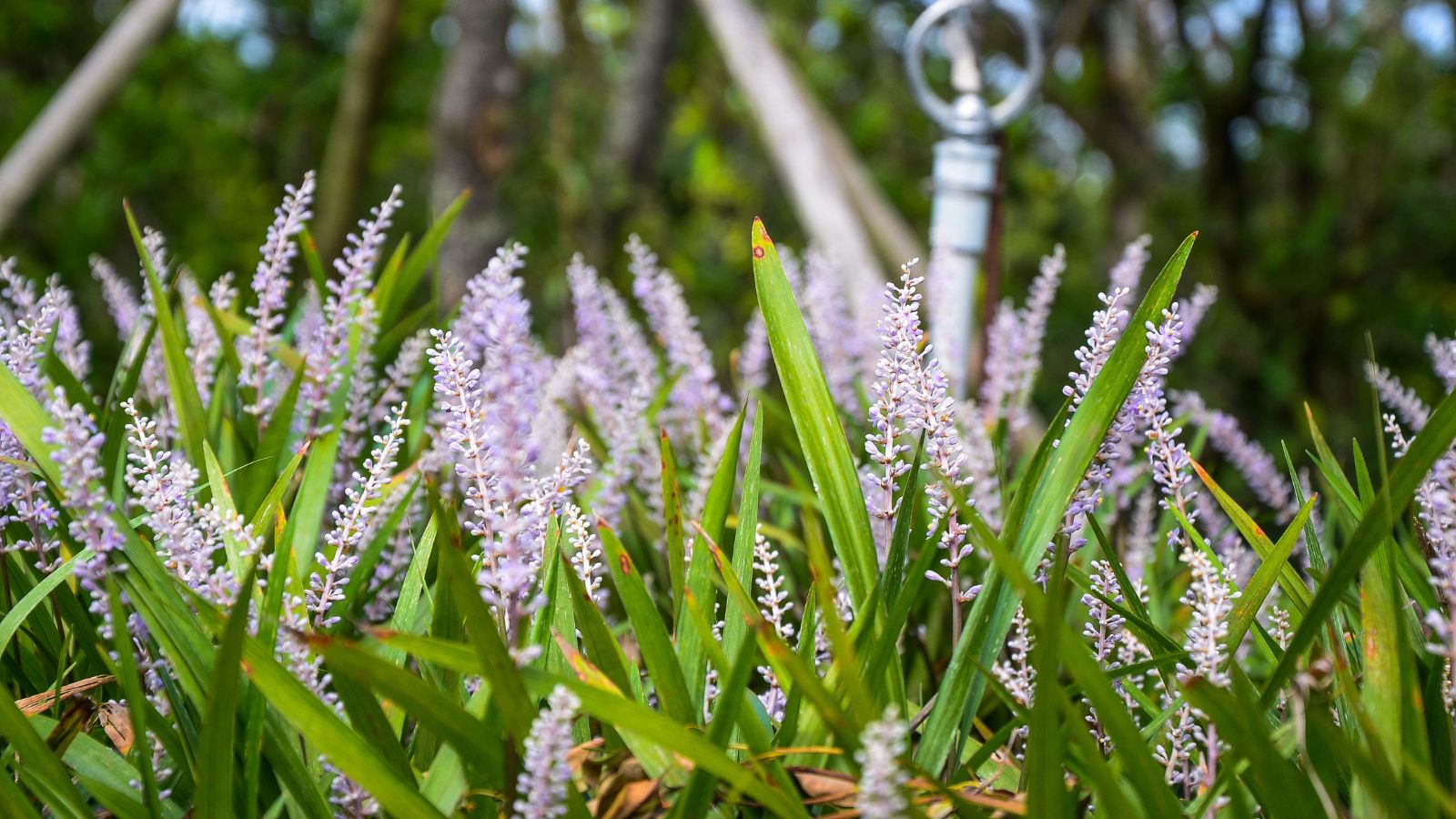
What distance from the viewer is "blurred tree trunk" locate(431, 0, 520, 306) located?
482 centimetres

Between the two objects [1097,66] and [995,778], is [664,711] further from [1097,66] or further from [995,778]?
[1097,66]

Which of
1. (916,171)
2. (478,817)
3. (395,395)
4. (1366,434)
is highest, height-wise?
(916,171)

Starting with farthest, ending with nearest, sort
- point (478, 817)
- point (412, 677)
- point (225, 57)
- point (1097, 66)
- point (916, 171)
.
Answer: point (225, 57) → point (916, 171) → point (1097, 66) → point (478, 817) → point (412, 677)

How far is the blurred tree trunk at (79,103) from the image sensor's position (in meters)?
2.95

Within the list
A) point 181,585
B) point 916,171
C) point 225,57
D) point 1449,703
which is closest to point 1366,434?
point 916,171

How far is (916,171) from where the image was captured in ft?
24.0

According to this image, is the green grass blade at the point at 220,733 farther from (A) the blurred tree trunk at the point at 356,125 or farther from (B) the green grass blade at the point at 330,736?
(A) the blurred tree trunk at the point at 356,125

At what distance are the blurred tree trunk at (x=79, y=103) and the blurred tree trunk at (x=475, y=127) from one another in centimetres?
166

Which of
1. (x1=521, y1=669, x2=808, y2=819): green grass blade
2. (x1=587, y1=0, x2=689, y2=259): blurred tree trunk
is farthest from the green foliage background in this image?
(x1=521, y1=669, x2=808, y2=819): green grass blade

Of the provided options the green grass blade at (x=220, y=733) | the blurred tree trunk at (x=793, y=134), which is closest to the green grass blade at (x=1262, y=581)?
the green grass blade at (x=220, y=733)

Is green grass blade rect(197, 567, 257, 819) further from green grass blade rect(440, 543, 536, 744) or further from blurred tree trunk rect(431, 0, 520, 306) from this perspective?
blurred tree trunk rect(431, 0, 520, 306)

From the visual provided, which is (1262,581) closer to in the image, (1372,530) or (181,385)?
(1372,530)

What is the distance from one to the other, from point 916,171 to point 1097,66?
50.7 inches

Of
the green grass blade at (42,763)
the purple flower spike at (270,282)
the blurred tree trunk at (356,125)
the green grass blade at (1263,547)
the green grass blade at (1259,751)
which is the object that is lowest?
the green grass blade at (42,763)
